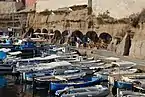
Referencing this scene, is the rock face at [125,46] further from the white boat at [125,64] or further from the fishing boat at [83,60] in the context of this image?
the white boat at [125,64]

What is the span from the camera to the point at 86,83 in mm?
33125

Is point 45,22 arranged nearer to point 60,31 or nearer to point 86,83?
point 60,31

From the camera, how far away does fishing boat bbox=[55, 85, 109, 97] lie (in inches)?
1166

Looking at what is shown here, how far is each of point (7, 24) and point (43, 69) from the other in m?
38.3

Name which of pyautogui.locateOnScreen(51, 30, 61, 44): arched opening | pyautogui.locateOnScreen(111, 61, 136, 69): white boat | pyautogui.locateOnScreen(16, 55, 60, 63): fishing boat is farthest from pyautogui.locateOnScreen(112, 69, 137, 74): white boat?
pyautogui.locateOnScreen(51, 30, 61, 44): arched opening

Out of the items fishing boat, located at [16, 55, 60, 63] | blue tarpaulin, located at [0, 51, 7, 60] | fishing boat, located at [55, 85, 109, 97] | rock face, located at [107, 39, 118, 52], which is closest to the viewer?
fishing boat, located at [55, 85, 109, 97]

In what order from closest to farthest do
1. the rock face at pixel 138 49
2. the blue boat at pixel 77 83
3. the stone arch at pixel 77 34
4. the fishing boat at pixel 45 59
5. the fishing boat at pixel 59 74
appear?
the blue boat at pixel 77 83, the fishing boat at pixel 59 74, the fishing boat at pixel 45 59, the rock face at pixel 138 49, the stone arch at pixel 77 34

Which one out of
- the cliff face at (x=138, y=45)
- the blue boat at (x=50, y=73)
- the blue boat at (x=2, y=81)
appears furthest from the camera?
the cliff face at (x=138, y=45)

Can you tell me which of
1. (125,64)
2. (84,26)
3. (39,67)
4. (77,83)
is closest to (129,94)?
(77,83)

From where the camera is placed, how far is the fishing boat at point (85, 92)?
2962 centimetres

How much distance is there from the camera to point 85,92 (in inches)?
1184

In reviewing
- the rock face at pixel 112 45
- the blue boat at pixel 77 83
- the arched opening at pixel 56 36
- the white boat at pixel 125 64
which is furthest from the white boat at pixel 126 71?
the arched opening at pixel 56 36

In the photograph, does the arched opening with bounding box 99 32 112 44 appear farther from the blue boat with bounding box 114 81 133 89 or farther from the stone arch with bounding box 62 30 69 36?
the blue boat with bounding box 114 81 133 89

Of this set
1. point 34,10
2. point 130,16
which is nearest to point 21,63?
point 130,16
